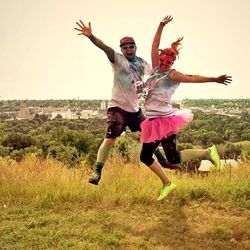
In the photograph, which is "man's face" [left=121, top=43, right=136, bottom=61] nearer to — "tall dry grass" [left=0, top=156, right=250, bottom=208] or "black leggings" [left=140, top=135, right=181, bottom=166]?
"black leggings" [left=140, top=135, right=181, bottom=166]

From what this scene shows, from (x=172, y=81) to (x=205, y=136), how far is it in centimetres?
6482

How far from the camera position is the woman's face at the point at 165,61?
18.3ft

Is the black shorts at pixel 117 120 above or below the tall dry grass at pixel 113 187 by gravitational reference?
above

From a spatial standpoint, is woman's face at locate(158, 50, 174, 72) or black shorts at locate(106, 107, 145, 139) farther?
black shorts at locate(106, 107, 145, 139)

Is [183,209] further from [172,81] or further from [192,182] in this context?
[172,81]

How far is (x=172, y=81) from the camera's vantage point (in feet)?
17.8

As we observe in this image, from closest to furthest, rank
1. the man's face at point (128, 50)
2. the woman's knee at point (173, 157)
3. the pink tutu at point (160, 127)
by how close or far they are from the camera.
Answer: the pink tutu at point (160, 127)
the woman's knee at point (173, 157)
the man's face at point (128, 50)

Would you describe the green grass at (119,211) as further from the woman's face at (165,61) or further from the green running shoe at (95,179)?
the woman's face at (165,61)

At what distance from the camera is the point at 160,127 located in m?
5.47

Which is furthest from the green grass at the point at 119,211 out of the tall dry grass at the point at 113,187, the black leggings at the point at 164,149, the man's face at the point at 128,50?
the man's face at the point at 128,50

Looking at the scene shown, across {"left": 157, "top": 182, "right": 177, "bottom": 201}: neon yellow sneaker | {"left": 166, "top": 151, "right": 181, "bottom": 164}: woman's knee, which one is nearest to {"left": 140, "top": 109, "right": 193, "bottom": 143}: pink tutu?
{"left": 166, "top": 151, "right": 181, "bottom": 164}: woman's knee

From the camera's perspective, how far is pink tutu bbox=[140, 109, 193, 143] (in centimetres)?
546

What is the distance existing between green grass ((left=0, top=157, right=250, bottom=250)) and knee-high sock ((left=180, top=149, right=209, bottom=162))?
44 centimetres

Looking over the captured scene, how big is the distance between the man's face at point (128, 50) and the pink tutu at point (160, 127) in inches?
37.2
